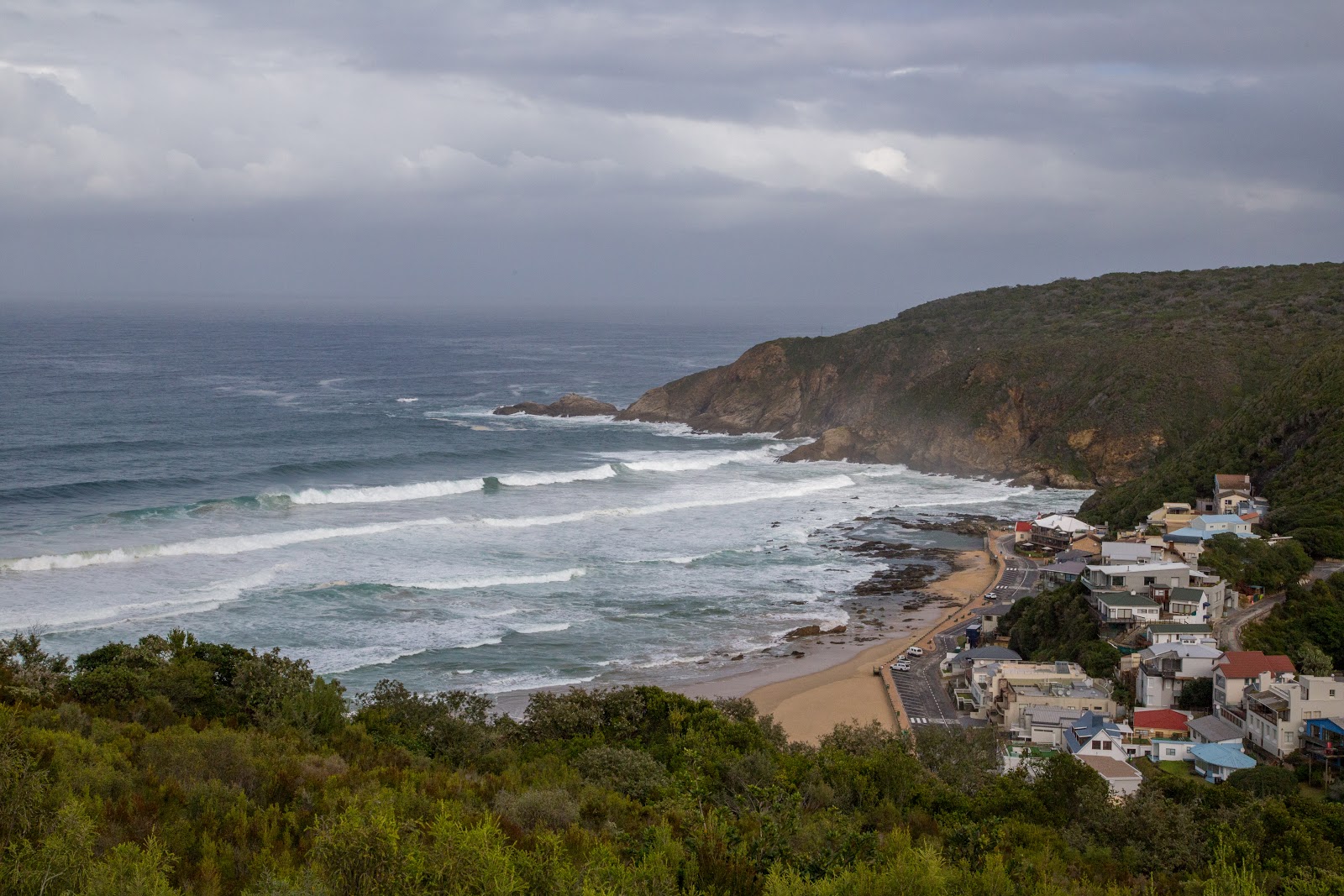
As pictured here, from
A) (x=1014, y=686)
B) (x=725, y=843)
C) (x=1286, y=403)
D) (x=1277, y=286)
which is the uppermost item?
(x=1277, y=286)

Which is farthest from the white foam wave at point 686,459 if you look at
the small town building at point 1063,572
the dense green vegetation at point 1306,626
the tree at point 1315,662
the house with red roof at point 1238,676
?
the house with red roof at point 1238,676

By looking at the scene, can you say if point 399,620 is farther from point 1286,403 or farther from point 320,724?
point 1286,403

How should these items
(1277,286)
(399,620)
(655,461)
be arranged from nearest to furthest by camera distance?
(399,620)
(655,461)
(1277,286)

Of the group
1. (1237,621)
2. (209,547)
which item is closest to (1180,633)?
(1237,621)

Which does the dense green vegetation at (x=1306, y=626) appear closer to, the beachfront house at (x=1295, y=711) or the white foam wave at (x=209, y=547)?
the beachfront house at (x=1295, y=711)

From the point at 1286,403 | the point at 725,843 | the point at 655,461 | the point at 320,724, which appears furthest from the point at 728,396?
the point at 725,843

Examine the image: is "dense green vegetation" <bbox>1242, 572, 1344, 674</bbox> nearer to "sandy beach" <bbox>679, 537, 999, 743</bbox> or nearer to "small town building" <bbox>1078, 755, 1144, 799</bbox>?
"small town building" <bbox>1078, 755, 1144, 799</bbox>

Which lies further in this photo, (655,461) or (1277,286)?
(1277,286)

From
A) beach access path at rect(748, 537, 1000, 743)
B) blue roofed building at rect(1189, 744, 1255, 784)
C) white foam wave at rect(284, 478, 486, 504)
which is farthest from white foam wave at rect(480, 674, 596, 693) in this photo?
white foam wave at rect(284, 478, 486, 504)
